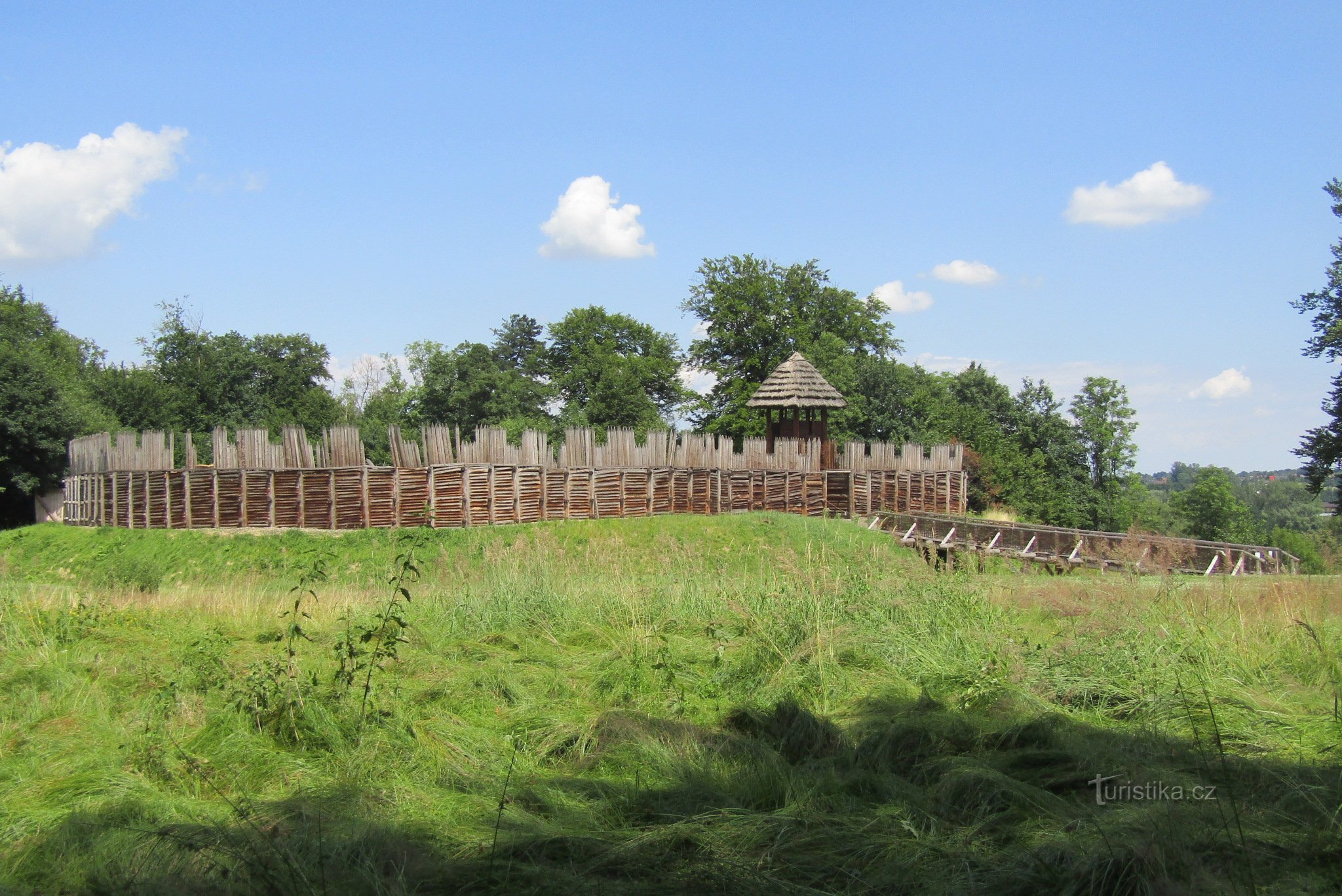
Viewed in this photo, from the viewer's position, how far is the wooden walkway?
10836mm

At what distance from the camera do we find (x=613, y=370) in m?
51.2

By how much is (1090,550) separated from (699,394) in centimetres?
3467

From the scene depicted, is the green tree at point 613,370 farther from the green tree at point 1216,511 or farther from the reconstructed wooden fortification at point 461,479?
the green tree at point 1216,511

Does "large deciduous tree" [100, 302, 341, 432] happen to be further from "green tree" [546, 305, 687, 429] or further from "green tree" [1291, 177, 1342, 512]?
"green tree" [1291, 177, 1342, 512]

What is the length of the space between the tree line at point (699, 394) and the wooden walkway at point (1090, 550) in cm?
1784

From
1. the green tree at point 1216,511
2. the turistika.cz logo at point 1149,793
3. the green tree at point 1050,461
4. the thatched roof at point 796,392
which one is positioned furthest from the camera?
the green tree at point 1216,511

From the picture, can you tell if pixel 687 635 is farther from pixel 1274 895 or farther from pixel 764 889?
pixel 1274 895

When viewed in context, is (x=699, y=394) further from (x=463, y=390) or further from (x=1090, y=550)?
(x=1090, y=550)

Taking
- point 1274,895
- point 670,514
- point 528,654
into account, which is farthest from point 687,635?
point 670,514

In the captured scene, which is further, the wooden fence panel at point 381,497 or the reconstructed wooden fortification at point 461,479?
the reconstructed wooden fortification at point 461,479

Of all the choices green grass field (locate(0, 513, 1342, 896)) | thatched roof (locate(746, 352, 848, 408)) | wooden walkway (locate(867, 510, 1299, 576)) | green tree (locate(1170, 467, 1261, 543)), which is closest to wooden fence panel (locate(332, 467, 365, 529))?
wooden walkway (locate(867, 510, 1299, 576))

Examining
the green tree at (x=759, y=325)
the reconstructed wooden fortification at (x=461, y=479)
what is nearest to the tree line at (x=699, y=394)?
the green tree at (x=759, y=325)

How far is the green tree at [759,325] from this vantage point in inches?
1863

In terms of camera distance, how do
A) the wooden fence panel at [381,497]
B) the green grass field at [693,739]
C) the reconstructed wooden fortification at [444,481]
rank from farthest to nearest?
the reconstructed wooden fortification at [444,481]
the wooden fence panel at [381,497]
the green grass field at [693,739]
